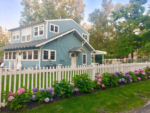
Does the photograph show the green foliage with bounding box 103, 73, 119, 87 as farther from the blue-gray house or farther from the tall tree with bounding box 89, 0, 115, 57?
the tall tree with bounding box 89, 0, 115, 57

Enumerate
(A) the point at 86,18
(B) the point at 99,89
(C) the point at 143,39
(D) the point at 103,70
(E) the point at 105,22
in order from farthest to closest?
(A) the point at 86,18
(E) the point at 105,22
(C) the point at 143,39
(D) the point at 103,70
(B) the point at 99,89

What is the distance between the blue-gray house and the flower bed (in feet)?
27.2

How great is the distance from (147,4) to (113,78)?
21001 mm

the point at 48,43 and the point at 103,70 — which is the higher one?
the point at 48,43

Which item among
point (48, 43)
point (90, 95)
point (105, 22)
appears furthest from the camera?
point (105, 22)

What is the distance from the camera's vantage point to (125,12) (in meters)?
20.9

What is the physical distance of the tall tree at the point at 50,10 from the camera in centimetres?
3271

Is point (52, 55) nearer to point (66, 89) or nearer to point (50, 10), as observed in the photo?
point (66, 89)

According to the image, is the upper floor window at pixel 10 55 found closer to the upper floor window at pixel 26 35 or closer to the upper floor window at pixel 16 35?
the upper floor window at pixel 26 35

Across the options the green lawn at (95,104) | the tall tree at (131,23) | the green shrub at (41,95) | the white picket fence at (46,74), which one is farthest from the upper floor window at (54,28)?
the green shrub at (41,95)

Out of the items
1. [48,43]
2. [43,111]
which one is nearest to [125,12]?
[48,43]

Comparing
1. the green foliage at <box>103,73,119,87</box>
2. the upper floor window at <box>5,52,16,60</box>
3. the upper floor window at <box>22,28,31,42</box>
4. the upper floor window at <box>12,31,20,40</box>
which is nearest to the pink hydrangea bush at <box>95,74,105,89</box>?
the green foliage at <box>103,73,119,87</box>

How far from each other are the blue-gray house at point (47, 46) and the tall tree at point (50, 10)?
16.0 m

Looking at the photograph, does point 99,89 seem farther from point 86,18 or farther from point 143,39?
point 86,18
